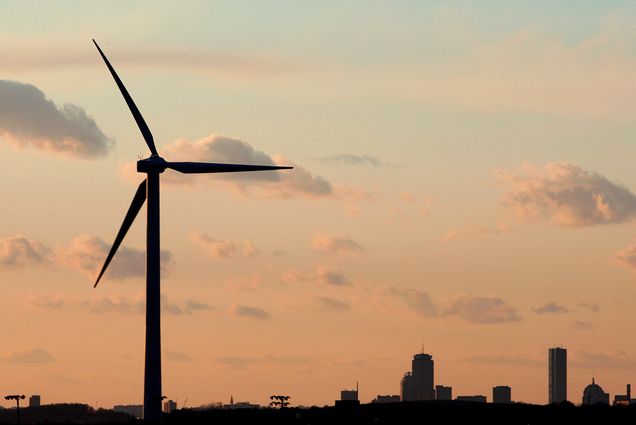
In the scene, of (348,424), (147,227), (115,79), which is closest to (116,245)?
(147,227)

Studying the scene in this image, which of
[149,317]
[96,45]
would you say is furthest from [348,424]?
[96,45]

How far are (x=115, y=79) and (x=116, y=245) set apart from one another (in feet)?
67.9

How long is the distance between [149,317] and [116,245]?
9925 mm

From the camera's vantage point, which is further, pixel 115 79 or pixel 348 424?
pixel 115 79

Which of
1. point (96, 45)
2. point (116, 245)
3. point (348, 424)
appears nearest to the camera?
point (348, 424)

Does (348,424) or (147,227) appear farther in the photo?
(147,227)

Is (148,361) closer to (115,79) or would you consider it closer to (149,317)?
(149,317)

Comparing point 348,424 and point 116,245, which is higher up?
point 116,245

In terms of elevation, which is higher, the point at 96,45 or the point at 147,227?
the point at 96,45

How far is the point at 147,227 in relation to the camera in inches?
7854

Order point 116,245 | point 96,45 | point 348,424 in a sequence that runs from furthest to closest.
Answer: point 116,245, point 96,45, point 348,424

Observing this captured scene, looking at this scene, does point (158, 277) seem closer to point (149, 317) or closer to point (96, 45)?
point (149, 317)

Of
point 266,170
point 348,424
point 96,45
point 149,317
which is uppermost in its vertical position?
point 96,45

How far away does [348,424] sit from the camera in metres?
167
